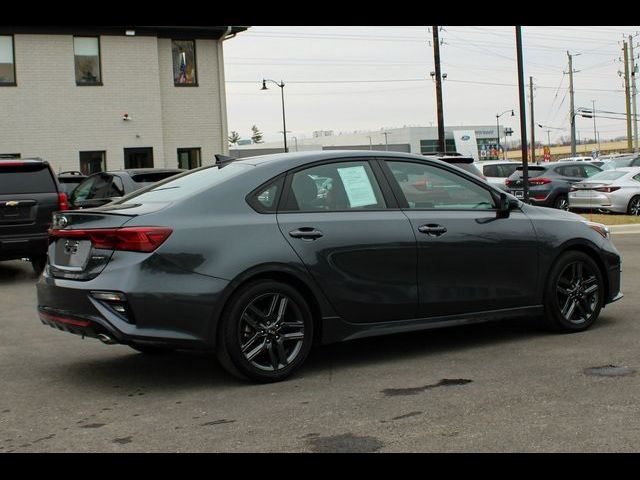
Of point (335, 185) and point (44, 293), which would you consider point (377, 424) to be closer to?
point (335, 185)

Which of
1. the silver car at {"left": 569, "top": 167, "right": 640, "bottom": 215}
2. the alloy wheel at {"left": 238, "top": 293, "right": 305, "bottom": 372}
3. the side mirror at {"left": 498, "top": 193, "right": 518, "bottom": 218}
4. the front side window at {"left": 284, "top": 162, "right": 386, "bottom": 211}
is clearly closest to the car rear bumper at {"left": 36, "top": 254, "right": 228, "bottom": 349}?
the alloy wheel at {"left": 238, "top": 293, "right": 305, "bottom": 372}

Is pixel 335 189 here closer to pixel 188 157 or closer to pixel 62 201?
pixel 62 201

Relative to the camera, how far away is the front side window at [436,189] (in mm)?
6531

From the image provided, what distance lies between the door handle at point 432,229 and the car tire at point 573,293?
1.18 metres

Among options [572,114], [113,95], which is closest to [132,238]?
[113,95]

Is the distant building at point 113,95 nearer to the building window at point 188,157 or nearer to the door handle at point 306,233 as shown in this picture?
the building window at point 188,157

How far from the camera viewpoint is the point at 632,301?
8852mm

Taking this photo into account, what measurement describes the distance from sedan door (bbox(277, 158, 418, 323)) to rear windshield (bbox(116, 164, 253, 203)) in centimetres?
47

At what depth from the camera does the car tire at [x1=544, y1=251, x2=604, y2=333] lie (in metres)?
7.04

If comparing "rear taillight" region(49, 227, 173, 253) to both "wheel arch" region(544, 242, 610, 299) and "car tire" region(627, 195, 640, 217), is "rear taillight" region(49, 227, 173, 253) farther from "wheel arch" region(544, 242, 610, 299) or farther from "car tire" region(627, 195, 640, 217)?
"car tire" region(627, 195, 640, 217)

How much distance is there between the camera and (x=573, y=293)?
720cm

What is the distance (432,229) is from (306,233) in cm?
106

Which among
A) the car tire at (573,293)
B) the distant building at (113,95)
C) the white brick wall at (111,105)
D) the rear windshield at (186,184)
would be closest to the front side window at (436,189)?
the car tire at (573,293)
